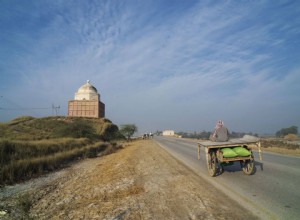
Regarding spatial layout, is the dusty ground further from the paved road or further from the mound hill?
the mound hill

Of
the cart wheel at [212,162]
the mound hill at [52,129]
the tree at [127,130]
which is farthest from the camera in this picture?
the tree at [127,130]

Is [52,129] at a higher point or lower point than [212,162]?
higher

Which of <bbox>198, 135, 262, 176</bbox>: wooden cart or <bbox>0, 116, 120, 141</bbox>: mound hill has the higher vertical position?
<bbox>0, 116, 120, 141</bbox>: mound hill

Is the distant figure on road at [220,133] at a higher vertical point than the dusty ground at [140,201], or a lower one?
higher

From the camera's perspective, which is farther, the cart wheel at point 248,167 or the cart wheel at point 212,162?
the cart wheel at point 212,162

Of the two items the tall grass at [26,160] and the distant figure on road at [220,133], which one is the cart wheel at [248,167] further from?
the tall grass at [26,160]

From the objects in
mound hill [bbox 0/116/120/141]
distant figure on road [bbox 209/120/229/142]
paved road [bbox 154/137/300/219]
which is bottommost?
paved road [bbox 154/137/300/219]

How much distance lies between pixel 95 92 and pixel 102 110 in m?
6.32

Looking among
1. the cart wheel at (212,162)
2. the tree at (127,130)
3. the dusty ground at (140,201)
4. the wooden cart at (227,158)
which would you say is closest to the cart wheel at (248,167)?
the wooden cart at (227,158)

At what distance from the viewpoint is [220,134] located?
457 inches

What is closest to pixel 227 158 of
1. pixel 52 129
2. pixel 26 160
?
pixel 26 160

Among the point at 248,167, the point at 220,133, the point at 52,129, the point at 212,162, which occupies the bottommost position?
the point at 248,167

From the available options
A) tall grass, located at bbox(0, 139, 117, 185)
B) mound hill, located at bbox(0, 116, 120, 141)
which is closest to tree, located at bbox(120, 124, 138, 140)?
mound hill, located at bbox(0, 116, 120, 141)

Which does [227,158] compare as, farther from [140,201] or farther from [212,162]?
[140,201]
